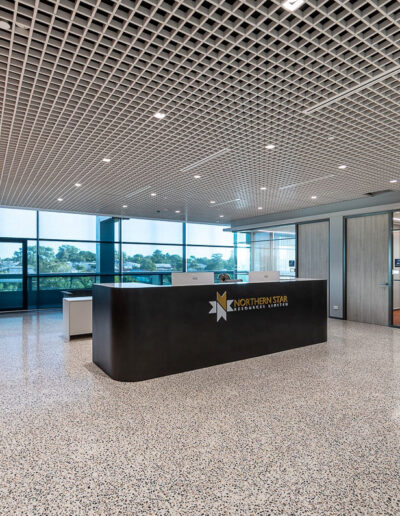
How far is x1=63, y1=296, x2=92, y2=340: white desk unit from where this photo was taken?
6.21 m

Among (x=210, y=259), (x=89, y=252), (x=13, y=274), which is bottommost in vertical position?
(x=13, y=274)

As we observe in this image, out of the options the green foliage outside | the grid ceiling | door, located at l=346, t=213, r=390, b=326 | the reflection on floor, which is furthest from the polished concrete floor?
the green foliage outside

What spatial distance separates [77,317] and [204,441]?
4.37m

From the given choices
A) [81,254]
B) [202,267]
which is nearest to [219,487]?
[81,254]

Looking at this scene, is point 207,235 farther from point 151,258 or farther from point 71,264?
point 71,264

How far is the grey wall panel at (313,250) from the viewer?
9.05 metres

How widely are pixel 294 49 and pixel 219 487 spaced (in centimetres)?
319

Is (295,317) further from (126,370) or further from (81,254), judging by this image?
(81,254)

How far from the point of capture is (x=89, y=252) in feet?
34.7

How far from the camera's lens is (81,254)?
10430mm

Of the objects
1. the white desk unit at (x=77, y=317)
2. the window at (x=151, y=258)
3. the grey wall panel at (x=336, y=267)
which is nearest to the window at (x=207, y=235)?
the window at (x=151, y=258)

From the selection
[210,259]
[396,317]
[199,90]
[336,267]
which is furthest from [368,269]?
[199,90]

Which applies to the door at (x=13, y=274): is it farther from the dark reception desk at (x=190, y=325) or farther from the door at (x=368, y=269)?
the door at (x=368, y=269)

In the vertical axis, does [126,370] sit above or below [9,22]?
below
